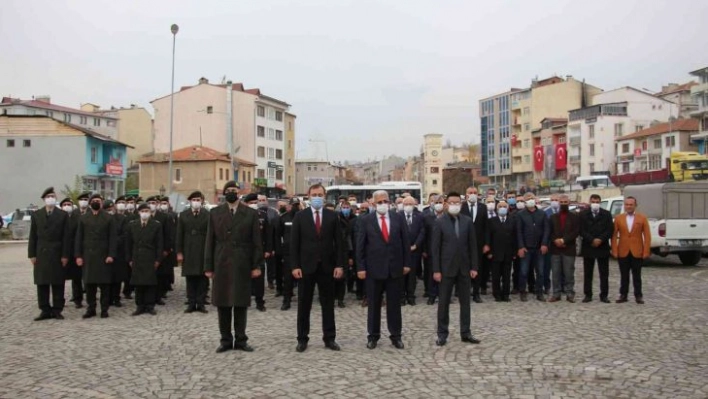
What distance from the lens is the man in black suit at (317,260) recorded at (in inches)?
336

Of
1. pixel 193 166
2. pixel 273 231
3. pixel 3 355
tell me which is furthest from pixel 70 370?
pixel 193 166

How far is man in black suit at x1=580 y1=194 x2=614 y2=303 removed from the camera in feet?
41.1

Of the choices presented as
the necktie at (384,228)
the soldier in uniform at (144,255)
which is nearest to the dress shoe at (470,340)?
the necktie at (384,228)

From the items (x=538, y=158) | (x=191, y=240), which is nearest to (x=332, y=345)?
(x=191, y=240)

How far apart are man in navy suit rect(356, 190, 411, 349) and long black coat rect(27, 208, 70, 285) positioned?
5.84m

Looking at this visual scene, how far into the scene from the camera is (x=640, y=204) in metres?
20.3

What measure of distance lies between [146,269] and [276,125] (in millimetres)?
75526

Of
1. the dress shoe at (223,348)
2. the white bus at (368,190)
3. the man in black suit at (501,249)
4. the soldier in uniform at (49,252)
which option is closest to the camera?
the dress shoe at (223,348)

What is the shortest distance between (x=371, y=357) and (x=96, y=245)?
618 cm

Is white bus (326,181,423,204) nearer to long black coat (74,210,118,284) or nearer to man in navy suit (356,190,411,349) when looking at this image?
long black coat (74,210,118,284)

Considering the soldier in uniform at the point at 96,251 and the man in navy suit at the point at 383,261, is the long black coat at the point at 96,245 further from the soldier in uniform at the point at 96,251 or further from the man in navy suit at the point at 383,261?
the man in navy suit at the point at 383,261

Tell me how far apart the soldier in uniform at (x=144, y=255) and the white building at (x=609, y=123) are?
78.7 meters

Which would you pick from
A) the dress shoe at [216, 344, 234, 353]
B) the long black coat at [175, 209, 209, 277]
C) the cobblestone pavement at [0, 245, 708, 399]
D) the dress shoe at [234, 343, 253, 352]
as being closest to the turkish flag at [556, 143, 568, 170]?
the cobblestone pavement at [0, 245, 708, 399]

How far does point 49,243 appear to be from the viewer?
11555mm
